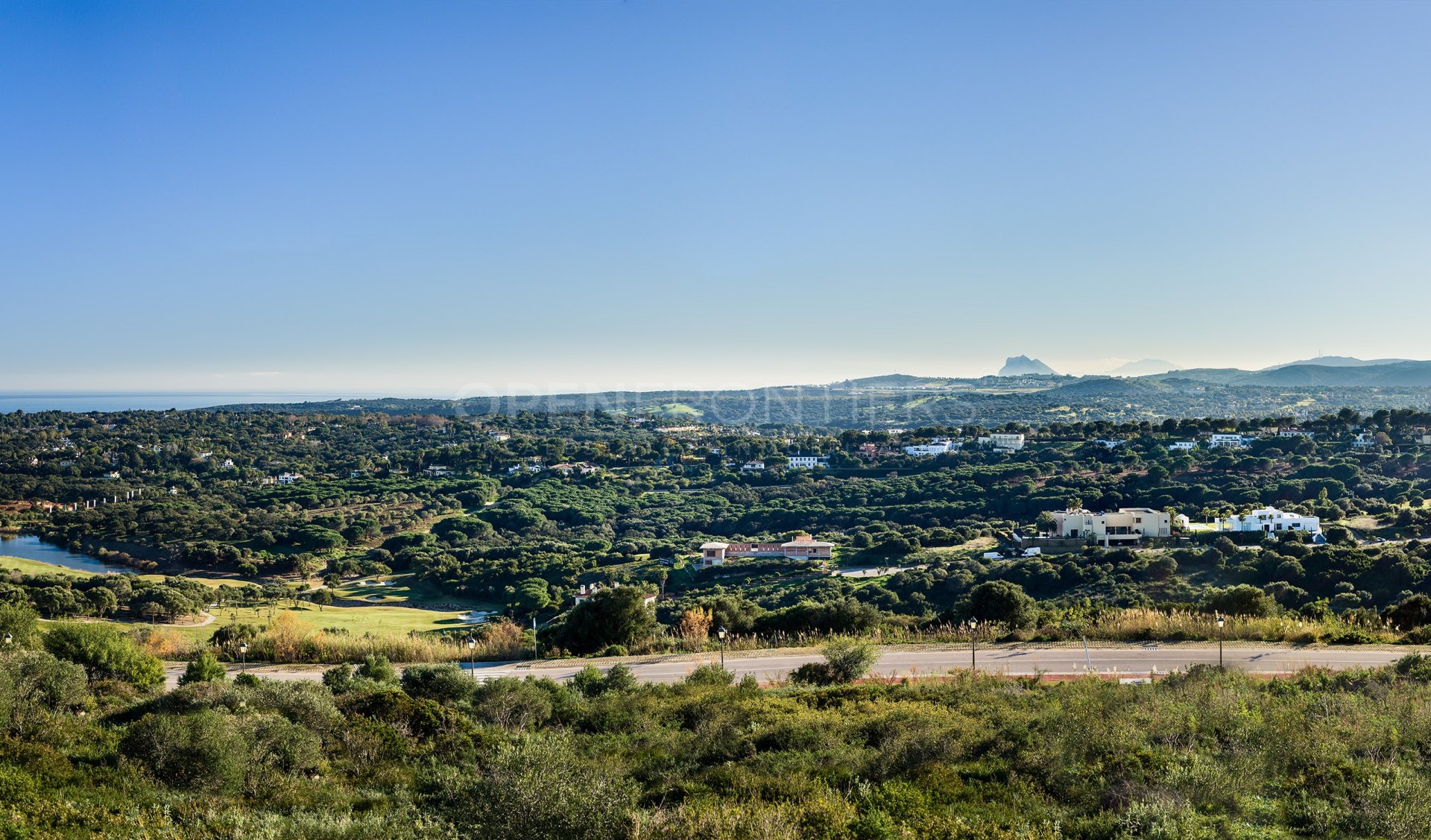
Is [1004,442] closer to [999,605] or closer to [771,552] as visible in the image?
[771,552]

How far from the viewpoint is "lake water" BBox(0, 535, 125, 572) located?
134 feet

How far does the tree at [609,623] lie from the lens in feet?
61.8

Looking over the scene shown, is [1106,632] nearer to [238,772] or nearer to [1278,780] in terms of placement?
[1278,780]

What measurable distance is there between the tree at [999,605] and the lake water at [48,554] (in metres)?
40.7

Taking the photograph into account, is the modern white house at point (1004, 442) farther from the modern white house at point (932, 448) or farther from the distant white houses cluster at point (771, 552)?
the distant white houses cluster at point (771, 552)

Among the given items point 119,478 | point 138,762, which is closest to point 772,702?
point 138,762

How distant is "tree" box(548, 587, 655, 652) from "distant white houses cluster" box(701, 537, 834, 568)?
69.1 feet

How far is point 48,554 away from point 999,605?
48.6 m

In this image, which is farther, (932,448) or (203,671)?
(932,448)

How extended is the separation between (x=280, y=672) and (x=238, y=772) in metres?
9.53

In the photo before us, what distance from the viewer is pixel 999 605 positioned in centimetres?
1983

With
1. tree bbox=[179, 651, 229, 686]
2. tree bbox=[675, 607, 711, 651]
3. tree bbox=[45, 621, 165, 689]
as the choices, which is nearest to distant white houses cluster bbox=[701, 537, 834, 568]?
tree bbox=[675, 607, 711, 651]

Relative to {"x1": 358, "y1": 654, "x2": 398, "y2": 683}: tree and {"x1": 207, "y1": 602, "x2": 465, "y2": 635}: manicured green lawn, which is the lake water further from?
{"x1": 358, "y1": 654, "x2": 398, "y2": 683}: tree

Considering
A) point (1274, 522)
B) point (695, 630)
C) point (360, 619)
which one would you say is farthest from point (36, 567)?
point (1274, 522)
